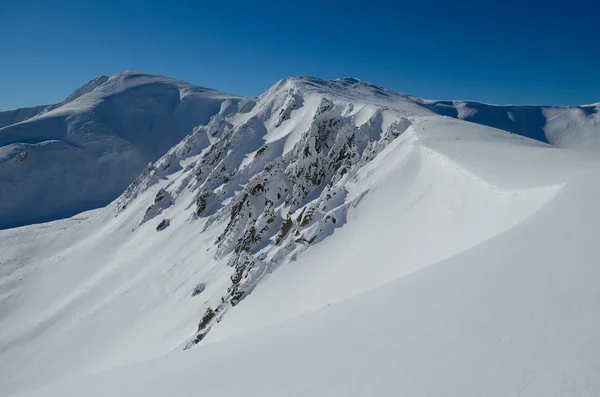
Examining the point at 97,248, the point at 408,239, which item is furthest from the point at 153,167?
the point at 408,239

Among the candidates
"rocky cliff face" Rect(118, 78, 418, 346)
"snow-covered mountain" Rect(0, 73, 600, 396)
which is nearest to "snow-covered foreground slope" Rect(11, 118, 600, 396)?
"snow-covered mountain" Rect(0, 73, 600, 396)

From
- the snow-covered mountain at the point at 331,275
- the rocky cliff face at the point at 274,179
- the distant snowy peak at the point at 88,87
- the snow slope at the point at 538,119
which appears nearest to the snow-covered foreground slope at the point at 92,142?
the distant snowy peak at the point at 88,87

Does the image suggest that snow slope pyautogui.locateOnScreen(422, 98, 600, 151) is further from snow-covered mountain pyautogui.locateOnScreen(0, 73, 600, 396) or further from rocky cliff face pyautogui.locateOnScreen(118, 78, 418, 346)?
snow-covered mountain pyautogui.locateOnScreen(0, 73, 600, 396)

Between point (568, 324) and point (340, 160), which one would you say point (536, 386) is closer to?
point (568, 324)

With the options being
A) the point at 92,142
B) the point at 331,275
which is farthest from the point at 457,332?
the point at 92,142

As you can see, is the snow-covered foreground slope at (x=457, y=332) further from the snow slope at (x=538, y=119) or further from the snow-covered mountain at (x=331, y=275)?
the snow slope at (x=538, y=119)
